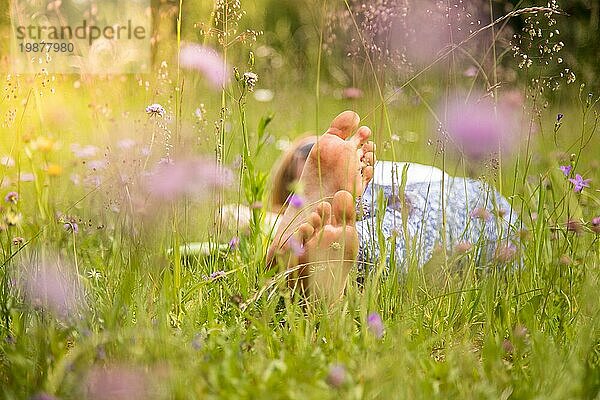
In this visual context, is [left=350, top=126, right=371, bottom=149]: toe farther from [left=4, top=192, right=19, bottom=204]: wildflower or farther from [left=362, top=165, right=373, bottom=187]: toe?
[left=4, top=192, right=19, bottom=204]: wildflower

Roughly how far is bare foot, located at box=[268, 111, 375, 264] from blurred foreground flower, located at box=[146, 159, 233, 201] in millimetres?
188

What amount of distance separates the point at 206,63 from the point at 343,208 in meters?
0.46

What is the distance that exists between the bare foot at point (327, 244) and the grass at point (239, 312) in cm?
6

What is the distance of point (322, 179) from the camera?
181 centimetres

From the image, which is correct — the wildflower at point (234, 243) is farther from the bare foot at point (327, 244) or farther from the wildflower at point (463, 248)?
the wildflower at point (463, 248)

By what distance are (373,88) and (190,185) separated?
0.52 m

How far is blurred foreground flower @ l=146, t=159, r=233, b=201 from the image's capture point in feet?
5.22

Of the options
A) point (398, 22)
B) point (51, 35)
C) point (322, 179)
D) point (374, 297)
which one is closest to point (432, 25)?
point (398, 22)

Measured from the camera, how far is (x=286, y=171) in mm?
→ 2002

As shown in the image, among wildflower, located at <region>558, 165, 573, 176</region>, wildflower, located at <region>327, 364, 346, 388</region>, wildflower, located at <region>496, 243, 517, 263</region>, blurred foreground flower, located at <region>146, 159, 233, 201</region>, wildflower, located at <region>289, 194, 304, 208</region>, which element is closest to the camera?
wildflower, located at <region>327, 364, 346, 388</region>

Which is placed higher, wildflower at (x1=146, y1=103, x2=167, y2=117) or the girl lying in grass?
wildflower at (x1=146, y1=103, x2=167, y2=117)

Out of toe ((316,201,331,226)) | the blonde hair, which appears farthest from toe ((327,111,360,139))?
toe ((316,201,331,226))

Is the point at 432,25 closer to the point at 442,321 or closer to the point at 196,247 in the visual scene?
the point at 442,321

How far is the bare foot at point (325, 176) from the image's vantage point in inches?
70.7
